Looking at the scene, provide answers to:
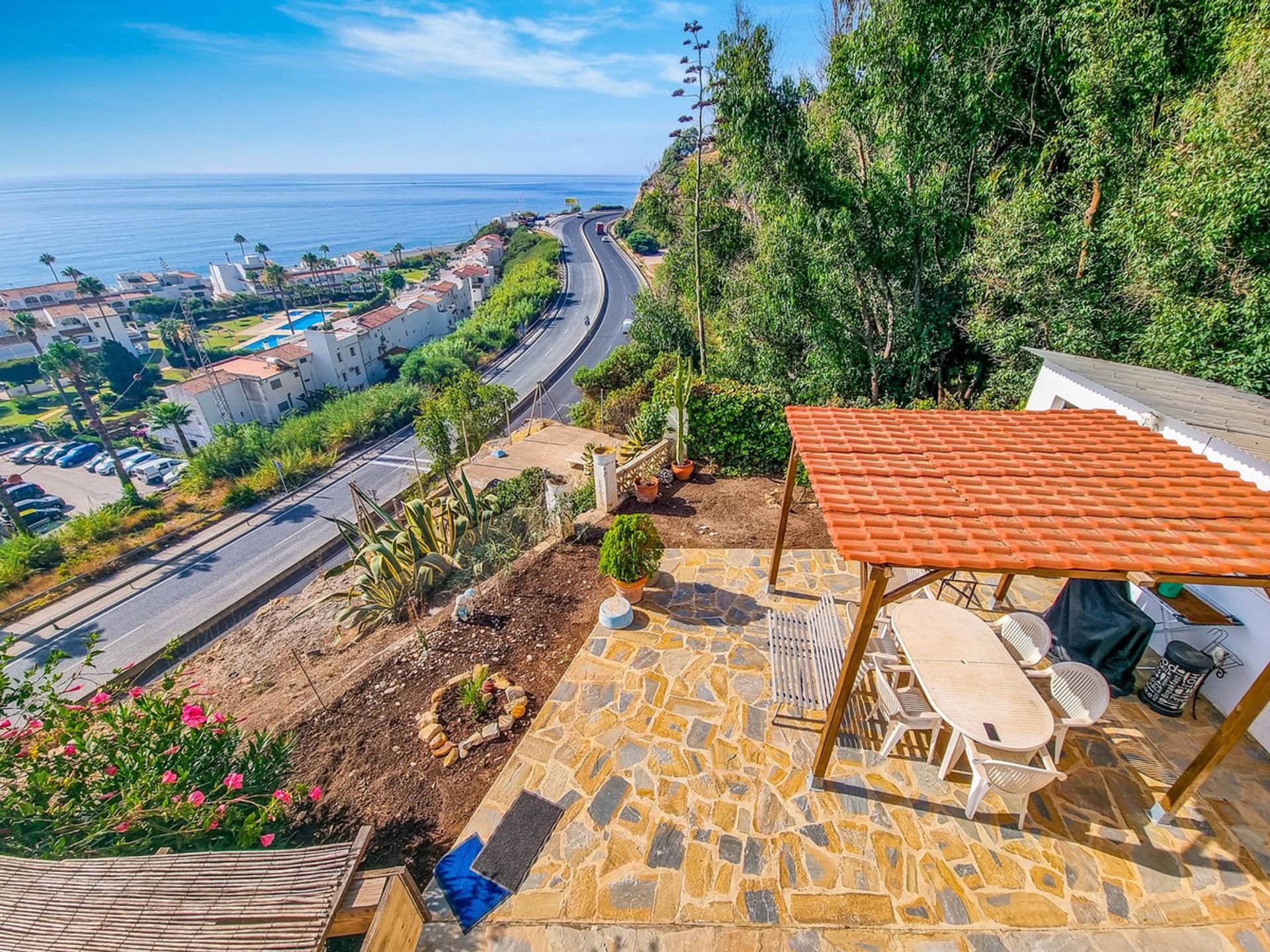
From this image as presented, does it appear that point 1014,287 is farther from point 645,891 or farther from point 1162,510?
point 645,891

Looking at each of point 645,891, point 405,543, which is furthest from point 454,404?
point 645,891

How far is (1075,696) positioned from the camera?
5.00 meters

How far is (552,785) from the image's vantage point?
5.18 meters

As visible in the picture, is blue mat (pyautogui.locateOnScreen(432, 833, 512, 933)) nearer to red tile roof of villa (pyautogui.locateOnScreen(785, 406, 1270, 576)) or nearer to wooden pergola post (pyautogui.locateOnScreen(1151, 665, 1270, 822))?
red tile roof of villa (pyautogui.locateOnScreen(785, 406, 1270, 576))

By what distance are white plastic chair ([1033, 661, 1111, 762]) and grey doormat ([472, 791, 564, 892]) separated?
15.7 feet

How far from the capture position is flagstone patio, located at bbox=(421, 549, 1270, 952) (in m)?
4.12

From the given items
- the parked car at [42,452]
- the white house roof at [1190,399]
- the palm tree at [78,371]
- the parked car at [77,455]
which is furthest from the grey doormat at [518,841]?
the parked car at [42,452]

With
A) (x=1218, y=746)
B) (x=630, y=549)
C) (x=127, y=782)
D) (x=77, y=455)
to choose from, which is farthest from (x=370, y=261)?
(x=1218, y=746)

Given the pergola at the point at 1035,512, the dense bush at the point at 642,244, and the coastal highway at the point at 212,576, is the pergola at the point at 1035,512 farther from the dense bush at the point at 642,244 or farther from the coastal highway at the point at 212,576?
the dense bush at the point at 642,244

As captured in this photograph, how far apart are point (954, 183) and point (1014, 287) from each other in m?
Result: 3.12

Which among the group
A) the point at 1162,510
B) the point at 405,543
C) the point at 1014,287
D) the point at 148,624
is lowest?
the point at 148,624

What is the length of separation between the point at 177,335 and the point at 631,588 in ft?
298

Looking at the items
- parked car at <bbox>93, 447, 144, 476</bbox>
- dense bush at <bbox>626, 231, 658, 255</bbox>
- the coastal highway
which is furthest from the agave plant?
dense bush at <bbox>626, 231, 658, 255</bbox>

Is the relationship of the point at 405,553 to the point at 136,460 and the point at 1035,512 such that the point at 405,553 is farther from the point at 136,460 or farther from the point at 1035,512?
the point at 136,460
